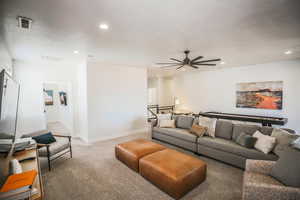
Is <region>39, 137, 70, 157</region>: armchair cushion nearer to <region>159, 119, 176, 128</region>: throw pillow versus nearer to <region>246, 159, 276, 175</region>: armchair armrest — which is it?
<region>159, 119, 176, 128</region>: throw pillow

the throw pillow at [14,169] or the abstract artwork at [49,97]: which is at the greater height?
the abstract artwork at [49,97]

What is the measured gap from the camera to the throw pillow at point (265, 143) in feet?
8.13

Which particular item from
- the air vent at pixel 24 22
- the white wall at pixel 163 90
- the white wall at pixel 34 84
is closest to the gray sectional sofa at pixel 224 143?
the air vent at pixel 24 22

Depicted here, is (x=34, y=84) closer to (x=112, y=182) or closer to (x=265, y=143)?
(x=112, y=182)

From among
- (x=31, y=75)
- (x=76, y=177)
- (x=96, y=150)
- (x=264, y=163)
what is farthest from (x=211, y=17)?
(x=31, y=75)

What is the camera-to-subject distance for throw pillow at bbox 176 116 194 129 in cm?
423

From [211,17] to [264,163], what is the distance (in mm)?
2185

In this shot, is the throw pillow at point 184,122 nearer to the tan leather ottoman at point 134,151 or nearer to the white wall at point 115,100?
the tan leather ottoman at point 134,151

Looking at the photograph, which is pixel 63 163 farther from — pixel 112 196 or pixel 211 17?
pixel 211 17

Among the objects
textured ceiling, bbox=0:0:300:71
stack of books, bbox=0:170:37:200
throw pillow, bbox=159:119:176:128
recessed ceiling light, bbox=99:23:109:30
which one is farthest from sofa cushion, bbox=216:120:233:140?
stack of books, bbox=0:170:37:200

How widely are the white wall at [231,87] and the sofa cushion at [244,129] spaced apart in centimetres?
300

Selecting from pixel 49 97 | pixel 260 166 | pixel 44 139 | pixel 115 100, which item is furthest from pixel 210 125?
pixel 49 97

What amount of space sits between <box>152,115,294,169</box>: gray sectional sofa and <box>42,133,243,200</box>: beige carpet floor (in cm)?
20

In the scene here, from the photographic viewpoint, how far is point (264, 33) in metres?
2.54
